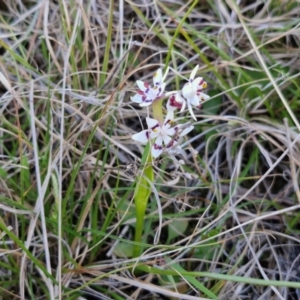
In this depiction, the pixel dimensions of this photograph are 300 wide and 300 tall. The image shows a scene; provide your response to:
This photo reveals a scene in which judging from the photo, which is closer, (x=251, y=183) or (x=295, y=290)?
(x=295, y=290)

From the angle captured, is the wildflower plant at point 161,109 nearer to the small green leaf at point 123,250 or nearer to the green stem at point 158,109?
the green stem at point 158,109

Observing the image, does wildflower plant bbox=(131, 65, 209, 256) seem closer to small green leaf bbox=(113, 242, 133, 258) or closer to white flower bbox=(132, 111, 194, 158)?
white flower bbox=(132, 111, 194, 158)

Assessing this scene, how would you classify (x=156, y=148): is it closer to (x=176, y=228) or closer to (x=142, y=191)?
(x=142, y=191)

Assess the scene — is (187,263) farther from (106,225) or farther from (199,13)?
(199,13)

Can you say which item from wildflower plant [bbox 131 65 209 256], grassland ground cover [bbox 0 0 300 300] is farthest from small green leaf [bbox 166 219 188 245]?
wildflower plant [bbox 131 65 209 256]

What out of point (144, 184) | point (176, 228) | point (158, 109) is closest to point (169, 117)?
point (158, 109)

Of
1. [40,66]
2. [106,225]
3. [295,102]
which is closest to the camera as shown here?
[106,225]

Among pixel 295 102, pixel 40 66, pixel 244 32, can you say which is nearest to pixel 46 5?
pixel 40 66
